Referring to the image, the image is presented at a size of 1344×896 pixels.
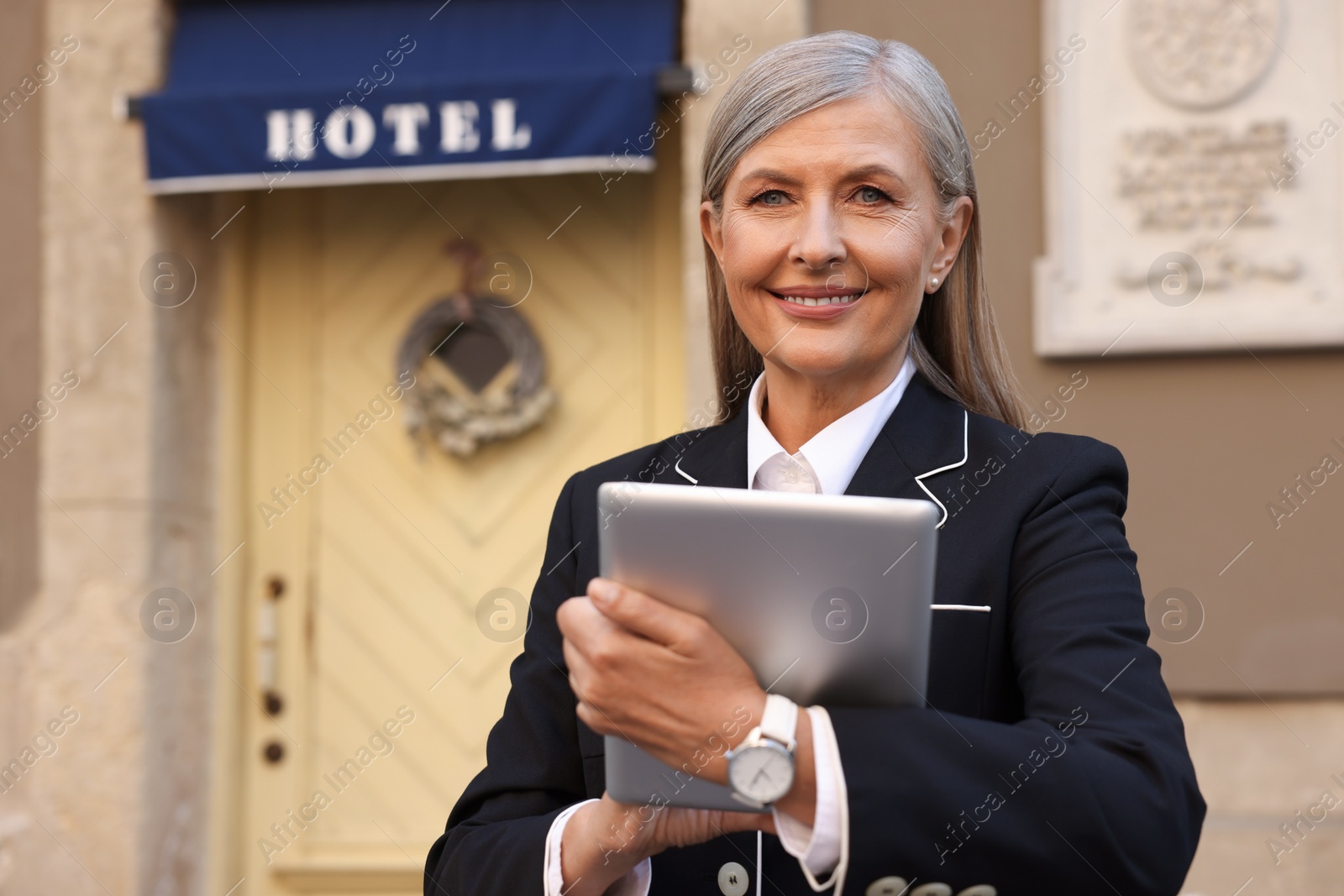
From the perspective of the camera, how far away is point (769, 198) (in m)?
1.52

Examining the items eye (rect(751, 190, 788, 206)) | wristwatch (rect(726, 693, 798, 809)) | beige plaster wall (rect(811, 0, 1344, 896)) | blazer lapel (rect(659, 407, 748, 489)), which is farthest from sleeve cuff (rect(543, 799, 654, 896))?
beige plaster wall (rect(811, 0, 1344, 896))

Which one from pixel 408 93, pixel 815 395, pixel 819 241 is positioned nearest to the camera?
pixel 819 241

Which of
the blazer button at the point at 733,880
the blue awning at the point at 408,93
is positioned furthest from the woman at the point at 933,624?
the blue awning at the point at 408,93

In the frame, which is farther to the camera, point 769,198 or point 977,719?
point 769,198

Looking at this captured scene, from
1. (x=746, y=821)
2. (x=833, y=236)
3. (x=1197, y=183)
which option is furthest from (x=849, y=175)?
(x=1197, y=183)

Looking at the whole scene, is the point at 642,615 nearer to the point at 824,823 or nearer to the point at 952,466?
the point at 824,823

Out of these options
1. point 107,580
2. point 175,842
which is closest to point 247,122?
point 107,580

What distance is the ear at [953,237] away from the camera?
1.61 meters

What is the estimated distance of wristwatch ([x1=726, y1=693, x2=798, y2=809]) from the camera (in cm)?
107

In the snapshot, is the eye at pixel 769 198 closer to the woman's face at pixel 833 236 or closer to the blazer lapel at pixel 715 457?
the woman's face at pixel 833 236

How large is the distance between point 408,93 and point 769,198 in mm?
2675

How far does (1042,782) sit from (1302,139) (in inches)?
126

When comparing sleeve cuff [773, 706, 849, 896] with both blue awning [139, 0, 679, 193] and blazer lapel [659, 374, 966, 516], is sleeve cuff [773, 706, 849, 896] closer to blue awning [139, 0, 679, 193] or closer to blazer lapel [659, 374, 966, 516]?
blazer lapel [659, 374, 966, 516]

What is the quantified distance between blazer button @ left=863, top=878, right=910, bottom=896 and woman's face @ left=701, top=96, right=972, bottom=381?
602mm
